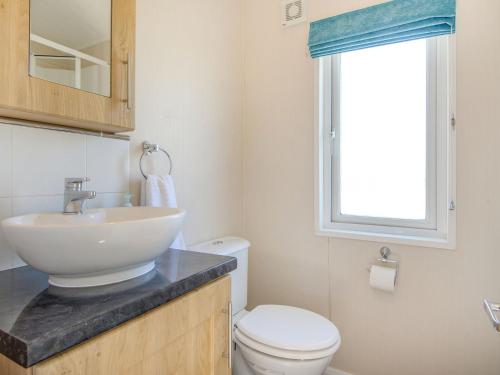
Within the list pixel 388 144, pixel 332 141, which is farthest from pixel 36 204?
pixel 388 144

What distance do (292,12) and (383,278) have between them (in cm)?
146

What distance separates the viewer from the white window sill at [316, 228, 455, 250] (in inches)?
52.2

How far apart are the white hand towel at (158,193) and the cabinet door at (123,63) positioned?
9.9 inches

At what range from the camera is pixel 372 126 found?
157cm

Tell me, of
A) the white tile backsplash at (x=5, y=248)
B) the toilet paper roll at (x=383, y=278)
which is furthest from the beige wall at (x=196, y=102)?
the toilet paper roll at (x=383, y=278)

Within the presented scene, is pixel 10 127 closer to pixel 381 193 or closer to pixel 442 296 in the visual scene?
pixel 381 193

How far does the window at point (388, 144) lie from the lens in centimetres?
139

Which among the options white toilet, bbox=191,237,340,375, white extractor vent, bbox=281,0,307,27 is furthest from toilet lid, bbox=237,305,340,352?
white extractor vent, bbox=281,0,307,27

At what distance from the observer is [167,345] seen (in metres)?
0.67

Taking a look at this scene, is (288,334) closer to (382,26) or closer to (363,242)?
(363,242)

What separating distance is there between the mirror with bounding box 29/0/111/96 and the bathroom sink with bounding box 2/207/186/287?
0.40m

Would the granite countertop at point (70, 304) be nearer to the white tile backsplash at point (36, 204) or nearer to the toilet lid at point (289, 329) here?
the white tile backsplash at point (36, 204)

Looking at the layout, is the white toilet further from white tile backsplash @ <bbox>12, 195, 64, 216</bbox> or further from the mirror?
the mirror

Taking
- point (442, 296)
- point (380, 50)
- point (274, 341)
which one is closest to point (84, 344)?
point (274, 341)
